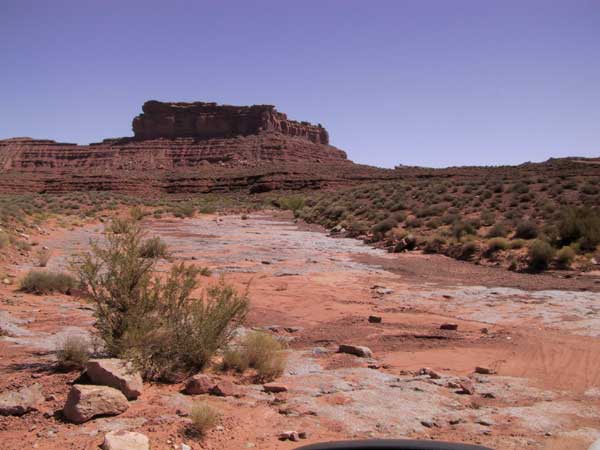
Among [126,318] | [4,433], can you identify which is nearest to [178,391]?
[126,318]

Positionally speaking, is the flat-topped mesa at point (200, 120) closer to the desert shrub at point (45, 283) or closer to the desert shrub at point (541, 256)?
the desert shrub at point (541, 256)

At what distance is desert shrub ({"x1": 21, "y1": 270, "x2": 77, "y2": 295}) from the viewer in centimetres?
1064

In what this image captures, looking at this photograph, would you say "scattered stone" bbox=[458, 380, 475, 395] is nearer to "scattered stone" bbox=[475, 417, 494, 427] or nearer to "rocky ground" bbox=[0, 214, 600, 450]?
"rocky ground" bbox=[0, 214, 600, 450]

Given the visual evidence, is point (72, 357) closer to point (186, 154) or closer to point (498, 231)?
point (498, 231)

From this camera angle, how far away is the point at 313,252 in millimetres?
20141

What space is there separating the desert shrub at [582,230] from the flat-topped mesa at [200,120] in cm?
11249

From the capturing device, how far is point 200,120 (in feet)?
420

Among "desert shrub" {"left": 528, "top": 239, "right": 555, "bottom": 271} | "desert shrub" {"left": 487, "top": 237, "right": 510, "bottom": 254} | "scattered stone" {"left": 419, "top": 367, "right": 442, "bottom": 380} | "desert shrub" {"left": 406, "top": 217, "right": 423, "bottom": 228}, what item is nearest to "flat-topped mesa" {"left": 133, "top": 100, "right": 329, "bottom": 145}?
"desert shrub" {"left": 406, "top": 217, "right": 423, "bottom": 228}

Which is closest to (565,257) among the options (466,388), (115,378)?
(466,388)

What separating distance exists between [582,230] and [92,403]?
55.1 feet

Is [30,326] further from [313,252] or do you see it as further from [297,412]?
[313,252]

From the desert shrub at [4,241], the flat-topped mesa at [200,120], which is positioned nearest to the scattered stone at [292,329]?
the desert shrub at [4,241]

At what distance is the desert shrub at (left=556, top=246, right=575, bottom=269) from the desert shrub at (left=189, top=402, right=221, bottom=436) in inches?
557

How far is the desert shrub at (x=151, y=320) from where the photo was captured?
226 inches
